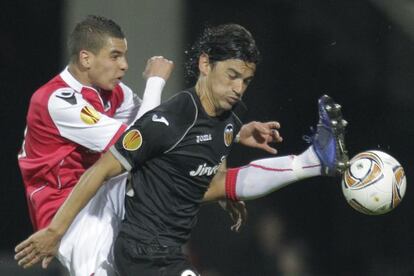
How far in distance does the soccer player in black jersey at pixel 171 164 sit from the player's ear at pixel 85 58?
0.49 m

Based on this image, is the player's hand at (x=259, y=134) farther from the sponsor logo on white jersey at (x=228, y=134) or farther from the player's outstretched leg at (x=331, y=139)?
the sponsor logo on white jersey at (x=228, y=134)

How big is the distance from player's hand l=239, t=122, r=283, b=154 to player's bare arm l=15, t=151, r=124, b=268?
845 mm

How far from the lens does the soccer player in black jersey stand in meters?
4.37

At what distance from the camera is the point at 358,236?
22.3 feet

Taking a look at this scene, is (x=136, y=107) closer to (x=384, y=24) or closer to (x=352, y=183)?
(x=352, y=183)

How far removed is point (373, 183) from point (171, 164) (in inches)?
37.3

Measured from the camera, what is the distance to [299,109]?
6.78 m

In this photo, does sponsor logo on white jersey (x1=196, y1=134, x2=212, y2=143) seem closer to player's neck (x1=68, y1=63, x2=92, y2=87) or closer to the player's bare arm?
the player's bare arm

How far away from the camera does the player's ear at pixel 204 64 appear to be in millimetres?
4574

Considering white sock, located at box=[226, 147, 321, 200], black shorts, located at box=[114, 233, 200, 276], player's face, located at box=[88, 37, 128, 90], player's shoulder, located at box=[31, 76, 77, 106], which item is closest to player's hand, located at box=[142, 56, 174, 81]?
player's face, located at box=[88, 37, 128, 90]

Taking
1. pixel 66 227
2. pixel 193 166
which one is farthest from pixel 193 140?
pixel 66 227

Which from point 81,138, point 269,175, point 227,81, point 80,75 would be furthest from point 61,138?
point 269,175

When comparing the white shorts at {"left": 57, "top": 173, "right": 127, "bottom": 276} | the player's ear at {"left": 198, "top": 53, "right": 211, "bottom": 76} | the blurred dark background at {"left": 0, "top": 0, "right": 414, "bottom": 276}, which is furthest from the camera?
the blurred dark background at {"left": 0, "top": 0, "right": 414, "bottom": 276}

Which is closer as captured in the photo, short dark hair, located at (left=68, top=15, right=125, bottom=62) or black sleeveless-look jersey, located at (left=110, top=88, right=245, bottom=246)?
black sleeveless-look jersey, located at (left=110, top=88, right=245, bottom=246)
